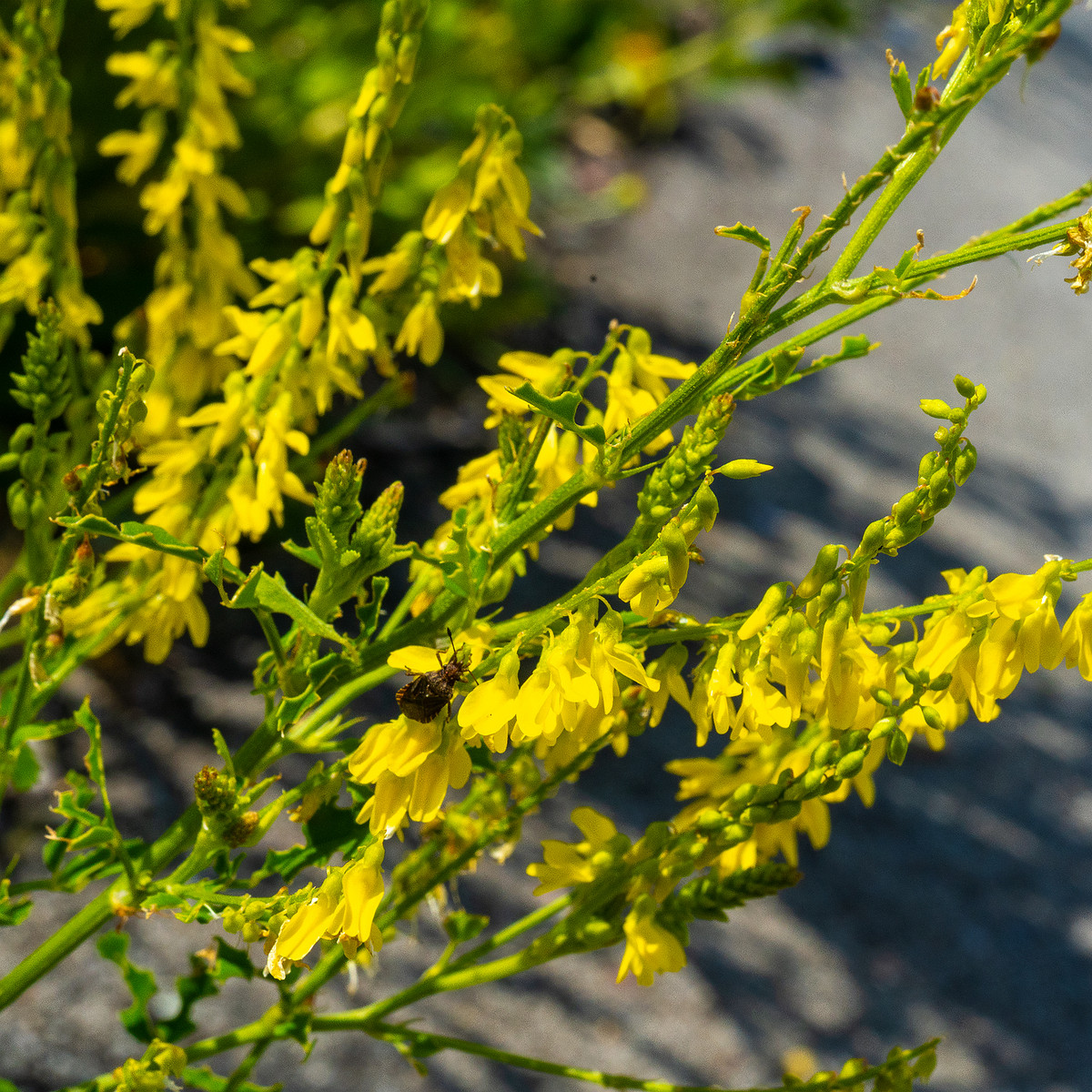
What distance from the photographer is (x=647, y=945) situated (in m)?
0.93

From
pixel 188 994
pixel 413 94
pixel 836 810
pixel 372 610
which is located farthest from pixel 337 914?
pixel 413 94

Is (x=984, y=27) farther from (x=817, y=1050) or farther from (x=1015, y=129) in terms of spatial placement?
(x=1015, y=129)

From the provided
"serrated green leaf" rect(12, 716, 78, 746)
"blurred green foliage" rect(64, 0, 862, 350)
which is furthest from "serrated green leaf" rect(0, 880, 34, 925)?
"blurred green foliage" rect(64, 0, 862, 350)

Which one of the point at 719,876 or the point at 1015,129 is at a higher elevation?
the point at 1015,129

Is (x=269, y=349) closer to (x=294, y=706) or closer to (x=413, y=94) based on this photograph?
(x=294, y=706)

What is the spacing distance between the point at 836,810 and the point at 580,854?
2432 mm

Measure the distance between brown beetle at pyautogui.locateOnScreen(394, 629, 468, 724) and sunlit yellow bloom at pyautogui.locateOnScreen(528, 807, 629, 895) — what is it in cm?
27

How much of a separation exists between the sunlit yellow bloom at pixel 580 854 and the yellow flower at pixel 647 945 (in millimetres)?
50

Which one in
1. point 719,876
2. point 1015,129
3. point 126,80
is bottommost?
point 719,876

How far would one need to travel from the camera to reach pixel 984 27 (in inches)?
31.3

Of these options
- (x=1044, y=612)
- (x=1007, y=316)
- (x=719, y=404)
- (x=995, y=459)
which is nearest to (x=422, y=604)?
(x=719, y=404)

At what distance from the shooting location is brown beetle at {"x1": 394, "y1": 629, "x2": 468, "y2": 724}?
29.1 inches

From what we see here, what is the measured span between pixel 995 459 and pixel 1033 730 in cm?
149

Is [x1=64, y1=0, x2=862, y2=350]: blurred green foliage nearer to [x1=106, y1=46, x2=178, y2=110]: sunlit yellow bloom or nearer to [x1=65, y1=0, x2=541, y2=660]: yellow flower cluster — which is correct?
[x1=106, y1=46, x2=178, y2=110]: sunlit yellow bloom
